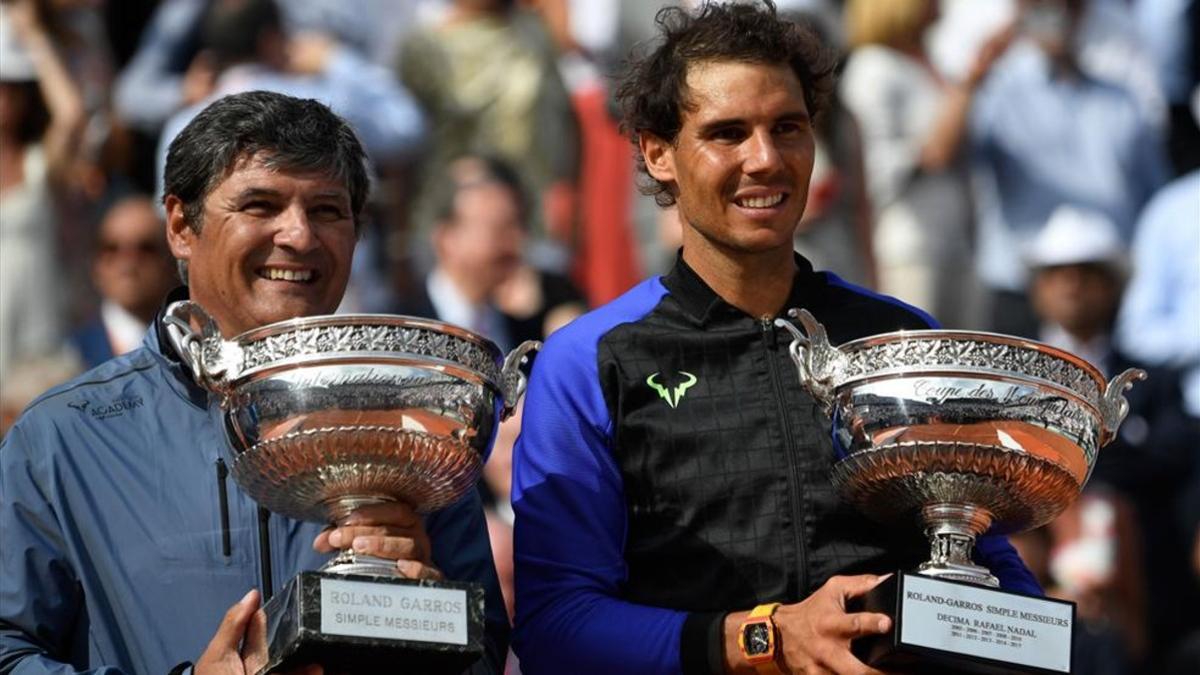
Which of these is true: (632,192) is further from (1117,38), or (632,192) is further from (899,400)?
(899,400)

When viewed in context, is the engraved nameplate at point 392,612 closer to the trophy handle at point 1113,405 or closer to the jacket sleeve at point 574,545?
the jacket sleeve at point 574,545

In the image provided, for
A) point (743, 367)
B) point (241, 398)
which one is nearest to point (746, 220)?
point (743, 367)

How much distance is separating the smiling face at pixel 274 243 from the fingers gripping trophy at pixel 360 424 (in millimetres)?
218

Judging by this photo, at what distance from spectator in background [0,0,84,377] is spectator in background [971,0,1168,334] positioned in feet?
11.6

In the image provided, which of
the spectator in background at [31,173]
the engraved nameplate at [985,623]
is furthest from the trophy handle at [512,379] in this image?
the spectator in background at [31,173]

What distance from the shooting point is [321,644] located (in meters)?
3.77

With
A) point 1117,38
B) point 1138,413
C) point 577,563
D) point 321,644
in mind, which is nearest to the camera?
point 321,644

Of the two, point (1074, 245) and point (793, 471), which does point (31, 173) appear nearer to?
point (1074, 245)

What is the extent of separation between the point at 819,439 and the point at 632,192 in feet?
17.7

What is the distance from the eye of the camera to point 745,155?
4473 millimetres

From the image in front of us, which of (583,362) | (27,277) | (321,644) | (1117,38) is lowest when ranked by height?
(321,644)

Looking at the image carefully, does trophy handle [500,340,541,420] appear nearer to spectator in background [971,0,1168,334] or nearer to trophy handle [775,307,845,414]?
trophy handle [775,307,845,414]

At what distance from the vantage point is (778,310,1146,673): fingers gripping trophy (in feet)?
13.5

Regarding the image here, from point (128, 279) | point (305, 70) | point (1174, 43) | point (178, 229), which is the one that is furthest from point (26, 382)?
point (1174, 43)
